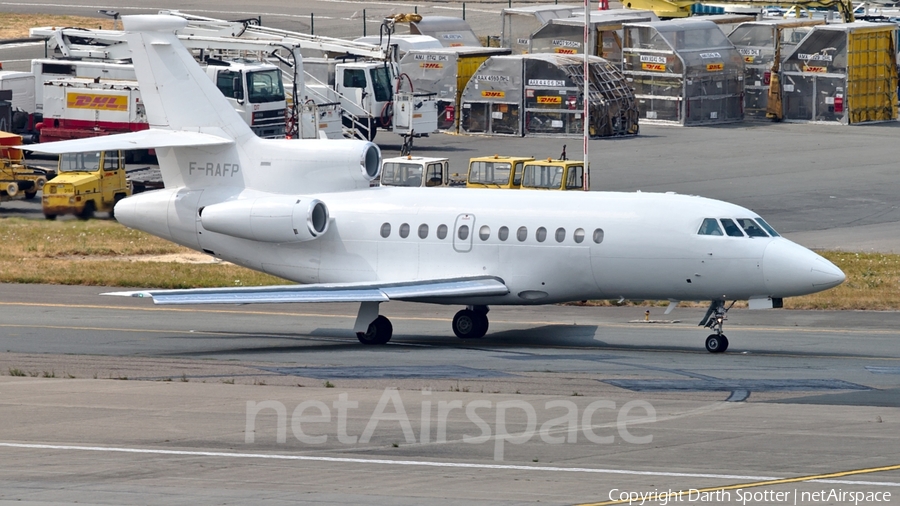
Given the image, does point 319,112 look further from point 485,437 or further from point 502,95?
point 485,437

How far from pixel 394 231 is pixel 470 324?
8.25ft

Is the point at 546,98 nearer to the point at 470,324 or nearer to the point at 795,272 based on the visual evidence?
the point at 470,324

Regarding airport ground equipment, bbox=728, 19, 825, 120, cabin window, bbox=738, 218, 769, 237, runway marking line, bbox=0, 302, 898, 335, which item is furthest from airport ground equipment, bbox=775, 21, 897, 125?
cabin window, bbox=738, 218, 769, 237

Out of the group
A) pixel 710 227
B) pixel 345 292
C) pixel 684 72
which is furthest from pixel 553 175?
pixel 684 72

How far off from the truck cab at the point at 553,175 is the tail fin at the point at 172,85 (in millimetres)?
15333

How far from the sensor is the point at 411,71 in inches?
2584

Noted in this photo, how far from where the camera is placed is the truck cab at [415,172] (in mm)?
45219

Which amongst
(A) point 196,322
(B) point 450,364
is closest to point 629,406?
(B) point 450,364

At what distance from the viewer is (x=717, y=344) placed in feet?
88.9

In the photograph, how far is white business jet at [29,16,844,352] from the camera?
27125 mm

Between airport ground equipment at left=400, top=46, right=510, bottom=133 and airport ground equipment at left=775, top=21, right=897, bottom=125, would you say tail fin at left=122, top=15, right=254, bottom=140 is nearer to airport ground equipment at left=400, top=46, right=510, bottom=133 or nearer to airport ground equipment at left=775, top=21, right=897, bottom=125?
airport ground equipment at left=400, top=46, right=510, bottom=133

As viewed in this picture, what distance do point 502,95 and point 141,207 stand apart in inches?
1261

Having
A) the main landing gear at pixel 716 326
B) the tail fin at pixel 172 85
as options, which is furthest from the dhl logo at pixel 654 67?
the main landing gear at pixel 716 326

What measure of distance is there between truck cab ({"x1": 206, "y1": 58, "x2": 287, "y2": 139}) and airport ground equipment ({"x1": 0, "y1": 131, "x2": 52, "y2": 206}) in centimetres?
805
